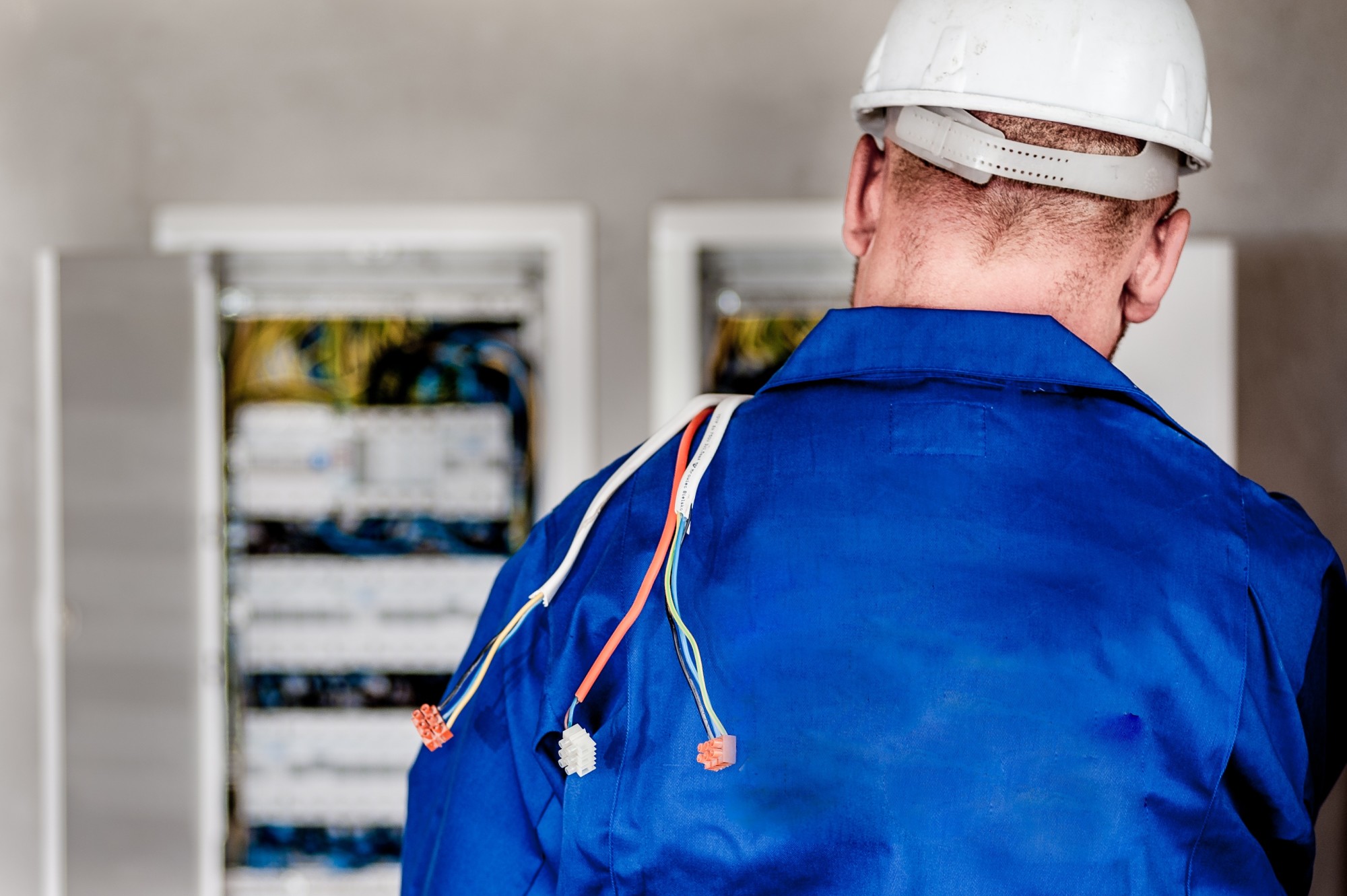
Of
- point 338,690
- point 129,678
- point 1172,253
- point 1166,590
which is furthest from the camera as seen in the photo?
point 338,690

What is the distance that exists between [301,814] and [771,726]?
5.89 ft

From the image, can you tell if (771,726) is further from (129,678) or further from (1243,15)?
(1243,15)

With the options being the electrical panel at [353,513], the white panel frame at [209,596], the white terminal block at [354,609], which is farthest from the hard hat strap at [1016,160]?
the white panel frame at [209,596]

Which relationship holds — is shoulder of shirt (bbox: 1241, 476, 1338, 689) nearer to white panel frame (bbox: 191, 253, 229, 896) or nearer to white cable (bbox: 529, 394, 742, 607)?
white cable (bbox: 529, 394, 742, 607)

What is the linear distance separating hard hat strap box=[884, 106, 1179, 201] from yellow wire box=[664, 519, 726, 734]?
10.9 inches

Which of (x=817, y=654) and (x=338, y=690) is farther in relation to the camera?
→ (x=338, y=690)

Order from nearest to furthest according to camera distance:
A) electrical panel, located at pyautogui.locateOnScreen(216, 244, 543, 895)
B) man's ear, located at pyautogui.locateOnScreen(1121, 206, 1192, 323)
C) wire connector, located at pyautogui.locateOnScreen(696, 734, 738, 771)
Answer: wire connector, located at pyautogui.locateOnScreen(696, 734, 738, 771), man's ear, located at pyautogui.locateOnScreen(1121, 206, 1192, 323), electrical panel, located at pyautogui.locateOnScreen(216, 244, 543, 895)

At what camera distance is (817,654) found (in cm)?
51

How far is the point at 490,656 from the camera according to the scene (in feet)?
1.90

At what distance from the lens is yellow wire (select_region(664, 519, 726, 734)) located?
504 millimetres

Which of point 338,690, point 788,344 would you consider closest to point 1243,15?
point 788,344

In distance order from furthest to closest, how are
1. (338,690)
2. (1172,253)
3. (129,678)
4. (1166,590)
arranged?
1. (338,690)
2. (129,678)
3. (1172,253)
4. (1166,590)

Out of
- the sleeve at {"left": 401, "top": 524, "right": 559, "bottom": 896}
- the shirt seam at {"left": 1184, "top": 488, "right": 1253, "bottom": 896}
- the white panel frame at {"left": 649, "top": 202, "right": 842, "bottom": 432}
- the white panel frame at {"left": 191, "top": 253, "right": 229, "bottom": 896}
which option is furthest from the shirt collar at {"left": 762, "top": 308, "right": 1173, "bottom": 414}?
the white panel frame at {"left": 191, "top": 253, "right": 229, "bottom": 896}

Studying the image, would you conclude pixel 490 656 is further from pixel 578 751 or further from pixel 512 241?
pixel 512 241
